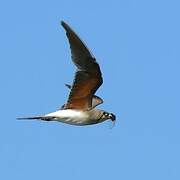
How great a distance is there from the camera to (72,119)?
26.4 meters

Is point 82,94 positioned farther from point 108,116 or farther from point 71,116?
point 108,116

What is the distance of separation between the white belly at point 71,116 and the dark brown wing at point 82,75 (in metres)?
0.20

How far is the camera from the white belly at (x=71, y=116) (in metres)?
26.3

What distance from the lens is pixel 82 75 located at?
25562mm

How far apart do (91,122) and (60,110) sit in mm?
1085

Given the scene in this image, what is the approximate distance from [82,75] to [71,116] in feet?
5.07

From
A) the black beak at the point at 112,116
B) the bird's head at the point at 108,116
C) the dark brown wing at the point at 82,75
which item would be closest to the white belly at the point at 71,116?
the dark brown wing at the point at 82,75

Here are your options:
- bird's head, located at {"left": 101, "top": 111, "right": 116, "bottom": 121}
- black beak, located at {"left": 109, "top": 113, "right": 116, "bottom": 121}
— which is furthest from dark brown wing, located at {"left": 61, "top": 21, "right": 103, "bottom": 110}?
black beak, located at {"left": 109, "top": 113, "right": 116, "bottom": 121}

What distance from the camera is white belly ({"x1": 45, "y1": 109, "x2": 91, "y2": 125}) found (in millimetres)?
26281

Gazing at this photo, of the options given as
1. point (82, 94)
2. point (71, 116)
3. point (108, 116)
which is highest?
point (108, 116)

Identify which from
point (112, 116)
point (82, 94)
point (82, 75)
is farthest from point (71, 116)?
point (112, 116)

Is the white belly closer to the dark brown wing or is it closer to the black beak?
the dark brown wing

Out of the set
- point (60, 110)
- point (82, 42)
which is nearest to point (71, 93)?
point (60, 110)

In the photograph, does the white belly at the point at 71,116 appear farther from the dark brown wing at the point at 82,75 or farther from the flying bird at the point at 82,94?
the dark brown wing at the point at 82,75
